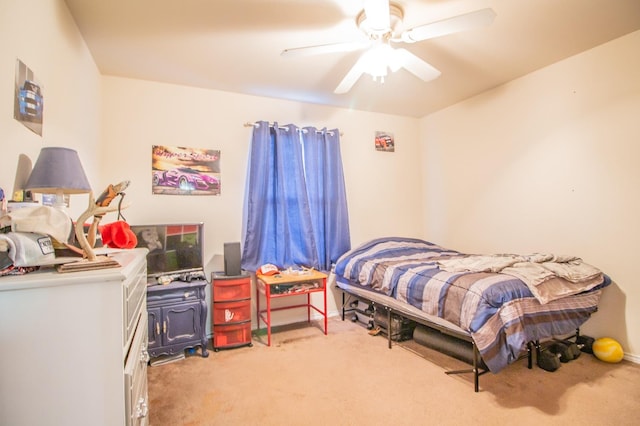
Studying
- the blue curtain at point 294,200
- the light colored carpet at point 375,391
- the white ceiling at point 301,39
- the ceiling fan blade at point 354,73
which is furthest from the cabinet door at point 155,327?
the ceiling fan blade at point 354,73

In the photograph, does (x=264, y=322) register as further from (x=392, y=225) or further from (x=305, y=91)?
(x=305, y=91)

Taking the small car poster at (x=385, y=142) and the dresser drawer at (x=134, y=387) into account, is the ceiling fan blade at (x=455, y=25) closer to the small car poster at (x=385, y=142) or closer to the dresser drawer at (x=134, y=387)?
the dresser drawer at (x=134, y=387)

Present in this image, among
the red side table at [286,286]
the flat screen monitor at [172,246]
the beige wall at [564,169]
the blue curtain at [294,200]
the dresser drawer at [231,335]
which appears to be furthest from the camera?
the blue curtain at [294,200]

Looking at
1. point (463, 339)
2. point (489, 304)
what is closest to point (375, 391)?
point (463, 339)

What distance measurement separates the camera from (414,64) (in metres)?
2.25

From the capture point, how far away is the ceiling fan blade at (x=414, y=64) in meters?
2.15

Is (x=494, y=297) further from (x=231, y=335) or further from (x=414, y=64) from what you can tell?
(x=231, y=335)

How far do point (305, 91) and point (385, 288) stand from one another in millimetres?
2191

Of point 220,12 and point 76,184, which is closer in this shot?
point 76,184

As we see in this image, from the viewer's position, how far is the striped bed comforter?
2.01 metres

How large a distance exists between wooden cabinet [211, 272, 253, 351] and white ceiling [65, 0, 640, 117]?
1.94 m

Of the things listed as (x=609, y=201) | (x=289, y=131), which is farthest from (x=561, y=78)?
(x=289, y=131)

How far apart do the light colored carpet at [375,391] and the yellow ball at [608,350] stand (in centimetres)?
5

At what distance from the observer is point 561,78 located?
297cm
